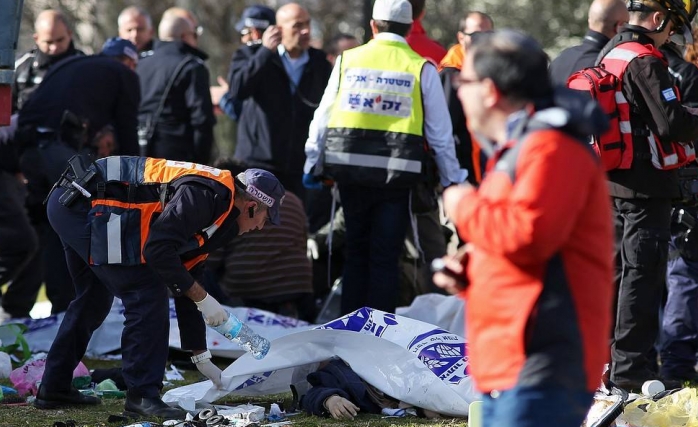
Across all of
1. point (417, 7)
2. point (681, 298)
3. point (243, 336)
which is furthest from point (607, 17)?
point (243, 336)

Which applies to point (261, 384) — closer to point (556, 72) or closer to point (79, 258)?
point (79, 258)

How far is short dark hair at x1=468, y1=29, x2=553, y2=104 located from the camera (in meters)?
2.87

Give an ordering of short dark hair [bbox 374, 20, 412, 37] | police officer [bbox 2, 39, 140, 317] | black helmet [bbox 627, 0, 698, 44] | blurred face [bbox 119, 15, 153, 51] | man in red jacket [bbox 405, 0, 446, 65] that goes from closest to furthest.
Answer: black helmet [bbox 627, 0, 698, 44] → short dark hair [bbox 374, 20, 412, 37] → police officer [bbox 2, 39, 140, 317] → man in red jacket [bbox 405, 0, 446, 65] → blurred face [bbox 119, 15, 153, 51]

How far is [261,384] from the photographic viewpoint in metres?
5.38

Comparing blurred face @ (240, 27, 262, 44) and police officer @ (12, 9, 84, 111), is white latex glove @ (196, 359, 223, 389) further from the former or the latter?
blurred face @ (240, 27, 262, 44)

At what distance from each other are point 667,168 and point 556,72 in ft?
3.94

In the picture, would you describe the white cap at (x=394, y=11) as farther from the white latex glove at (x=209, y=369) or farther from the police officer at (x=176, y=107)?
the white latex glove at (x=209, y=369)

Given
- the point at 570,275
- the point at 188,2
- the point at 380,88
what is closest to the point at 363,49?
the point at 380,88

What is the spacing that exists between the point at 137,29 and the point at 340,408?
4.83 metres

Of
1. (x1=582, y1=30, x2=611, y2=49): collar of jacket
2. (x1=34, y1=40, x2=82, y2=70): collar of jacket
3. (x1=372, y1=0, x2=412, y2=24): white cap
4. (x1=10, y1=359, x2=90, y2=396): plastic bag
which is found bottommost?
(x1=10, y1=359, x2=90, y2=396): plastic bag

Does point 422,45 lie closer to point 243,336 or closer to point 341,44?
point 341,44

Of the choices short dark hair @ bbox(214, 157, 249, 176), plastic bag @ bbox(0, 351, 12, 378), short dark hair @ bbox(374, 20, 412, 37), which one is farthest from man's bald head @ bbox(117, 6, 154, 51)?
plastic bag @ bbox(0, 351, 12, 378)

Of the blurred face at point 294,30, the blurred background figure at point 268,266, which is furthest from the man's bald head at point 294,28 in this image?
the blurred background figure at point 268,266

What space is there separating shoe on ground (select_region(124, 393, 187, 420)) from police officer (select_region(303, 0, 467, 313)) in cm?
171
